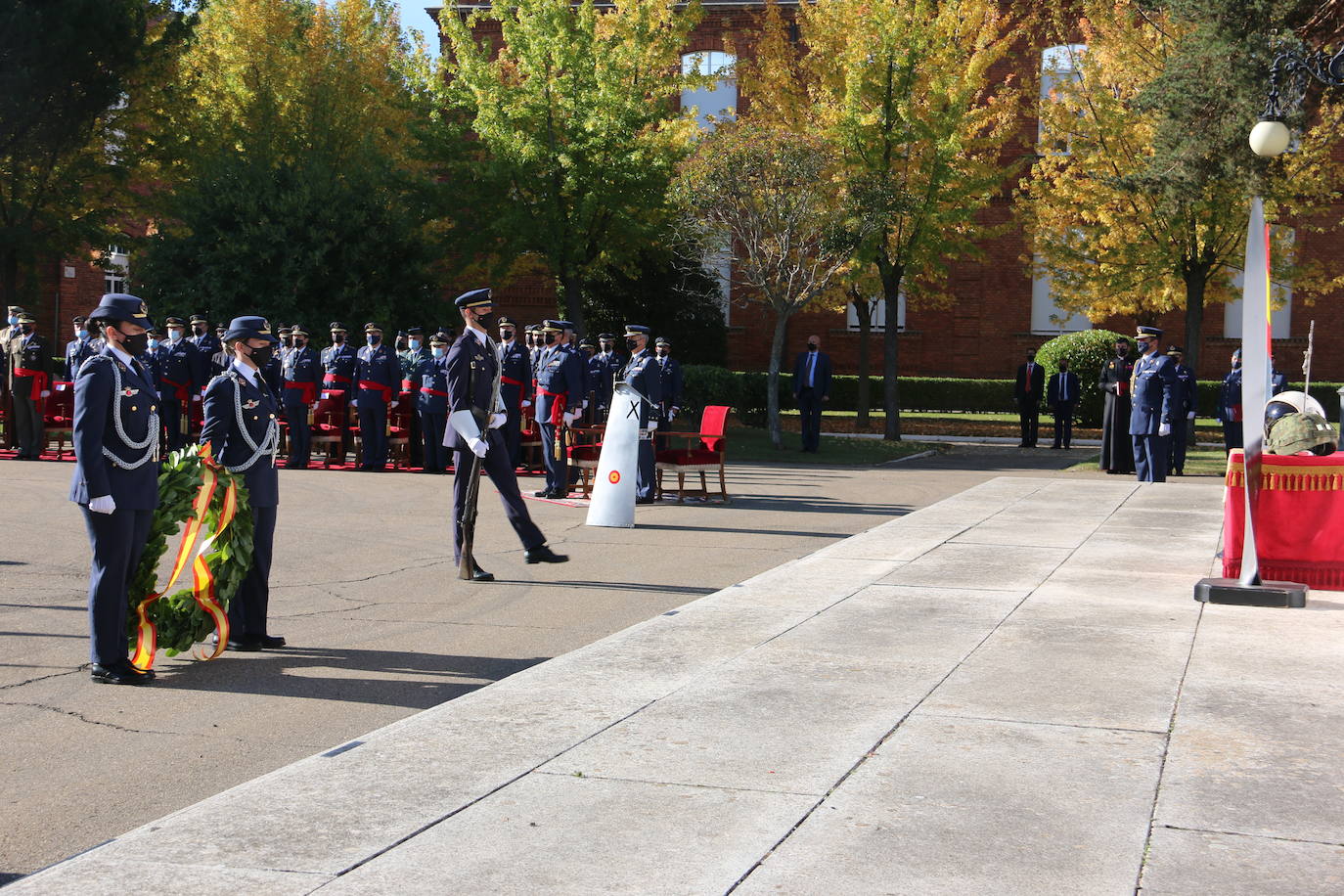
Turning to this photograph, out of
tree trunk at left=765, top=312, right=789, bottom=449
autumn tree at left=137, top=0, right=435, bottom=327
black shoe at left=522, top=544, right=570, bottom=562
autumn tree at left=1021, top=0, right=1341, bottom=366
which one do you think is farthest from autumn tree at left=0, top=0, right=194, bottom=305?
black shoe at left=522, top=544, right=570, bottom=562

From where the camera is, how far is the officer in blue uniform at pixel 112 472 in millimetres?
6391

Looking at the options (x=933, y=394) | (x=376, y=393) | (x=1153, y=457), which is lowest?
(x=1153, y=457)

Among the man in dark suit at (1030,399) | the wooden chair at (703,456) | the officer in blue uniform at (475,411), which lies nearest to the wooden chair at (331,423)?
the wooden chair at (703,456)

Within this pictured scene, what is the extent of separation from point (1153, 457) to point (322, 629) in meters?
13.0

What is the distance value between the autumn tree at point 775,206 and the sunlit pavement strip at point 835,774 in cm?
1604

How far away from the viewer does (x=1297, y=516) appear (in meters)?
9.30

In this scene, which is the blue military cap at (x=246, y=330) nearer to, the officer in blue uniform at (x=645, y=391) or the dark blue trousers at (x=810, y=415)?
the officer in blue uniform at (x=645, y=391)

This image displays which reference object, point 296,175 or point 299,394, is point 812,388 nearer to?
point 299,394

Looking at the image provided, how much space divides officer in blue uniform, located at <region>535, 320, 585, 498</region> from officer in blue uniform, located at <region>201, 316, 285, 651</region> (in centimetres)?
806

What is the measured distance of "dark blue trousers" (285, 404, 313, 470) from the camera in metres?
19.6

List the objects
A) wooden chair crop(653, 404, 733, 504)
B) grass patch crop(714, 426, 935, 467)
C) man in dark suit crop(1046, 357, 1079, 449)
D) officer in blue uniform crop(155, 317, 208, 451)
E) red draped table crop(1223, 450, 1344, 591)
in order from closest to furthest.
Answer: red draped table crop(1223, 450, 1344, 591) → wooden chair crop(653, 404, 733, 504) → officer in blue uniform crop(155, 317, 208, 451) → grass patch crop(714, 426, 935, 467) → man in dark suit crop(1046, 357, 1079, 449)

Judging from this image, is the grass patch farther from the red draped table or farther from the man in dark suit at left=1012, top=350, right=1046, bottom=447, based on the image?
the red draped table

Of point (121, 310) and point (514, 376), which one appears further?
point (514, 376)


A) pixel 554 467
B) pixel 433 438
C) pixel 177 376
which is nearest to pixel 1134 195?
pixel 433 438
